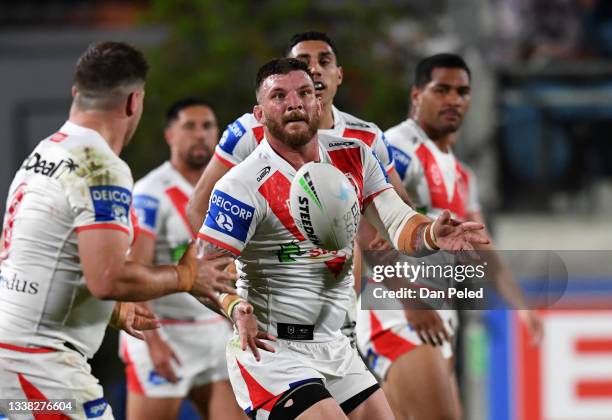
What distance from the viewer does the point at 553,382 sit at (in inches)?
313

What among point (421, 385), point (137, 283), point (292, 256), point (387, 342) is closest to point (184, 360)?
point (387, 342)

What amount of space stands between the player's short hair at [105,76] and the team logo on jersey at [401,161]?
7.32ft

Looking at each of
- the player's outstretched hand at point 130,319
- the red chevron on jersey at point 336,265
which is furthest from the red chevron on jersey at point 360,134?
the player's outstretched hand at point 130,319

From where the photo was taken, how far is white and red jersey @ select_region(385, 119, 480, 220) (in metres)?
6.35

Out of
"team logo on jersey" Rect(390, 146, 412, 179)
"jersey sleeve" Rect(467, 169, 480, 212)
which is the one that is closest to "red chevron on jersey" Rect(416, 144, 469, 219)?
"team logo on jersey" Rect(390, 146, 412, 179)

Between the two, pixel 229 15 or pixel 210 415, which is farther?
pixel 229 15

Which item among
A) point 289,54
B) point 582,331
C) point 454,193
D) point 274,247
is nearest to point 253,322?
point 274,247

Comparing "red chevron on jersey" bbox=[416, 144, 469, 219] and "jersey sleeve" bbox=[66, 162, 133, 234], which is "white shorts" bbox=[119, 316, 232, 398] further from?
"jersey sleeve" bbox=[66, 162, 133, 234]

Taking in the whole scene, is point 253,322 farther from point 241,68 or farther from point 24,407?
point 241,68

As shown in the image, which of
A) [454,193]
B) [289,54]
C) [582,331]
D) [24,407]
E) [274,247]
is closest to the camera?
[24,407]

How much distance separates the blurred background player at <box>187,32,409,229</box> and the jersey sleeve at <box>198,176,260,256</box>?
3.04ft

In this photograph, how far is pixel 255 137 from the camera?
556 centimetres

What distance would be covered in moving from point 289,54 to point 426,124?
111cm

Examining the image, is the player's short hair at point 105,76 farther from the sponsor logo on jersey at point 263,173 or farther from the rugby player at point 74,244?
the sponsor logo on jersey at point 263,173
